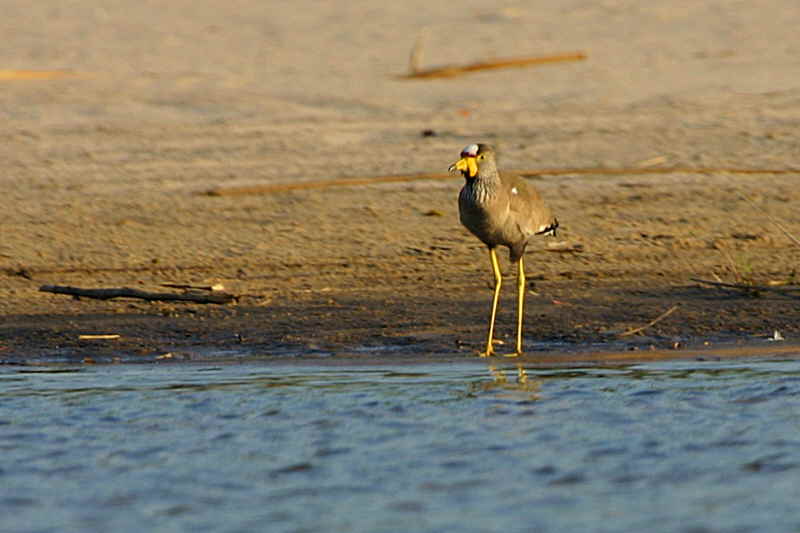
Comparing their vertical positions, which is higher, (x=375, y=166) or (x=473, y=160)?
(x=375, y=166)

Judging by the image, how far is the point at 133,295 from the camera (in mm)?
7965

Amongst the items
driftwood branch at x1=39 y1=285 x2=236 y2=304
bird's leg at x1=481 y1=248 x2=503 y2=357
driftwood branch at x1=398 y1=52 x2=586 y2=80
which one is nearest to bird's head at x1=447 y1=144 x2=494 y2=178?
bird's leg at x1=481 y1=248 x2=503 y2=357

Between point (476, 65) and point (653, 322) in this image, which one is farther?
point (476, 65)

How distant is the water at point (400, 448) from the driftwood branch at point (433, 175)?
118 inches

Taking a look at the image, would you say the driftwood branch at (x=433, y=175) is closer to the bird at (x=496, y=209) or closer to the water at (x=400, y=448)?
the bird at (x=496, y=209)

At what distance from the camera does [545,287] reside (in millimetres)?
8492

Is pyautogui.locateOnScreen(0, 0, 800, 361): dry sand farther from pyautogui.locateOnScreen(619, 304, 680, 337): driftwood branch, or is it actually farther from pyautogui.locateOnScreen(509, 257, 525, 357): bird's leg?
pyautogui.locateOnScreen(509, 257, 525, 357): bird's leg

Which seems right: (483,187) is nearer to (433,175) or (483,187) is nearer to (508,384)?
(508,384)

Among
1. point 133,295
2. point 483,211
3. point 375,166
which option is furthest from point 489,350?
point 375,166

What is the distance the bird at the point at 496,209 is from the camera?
7.62m

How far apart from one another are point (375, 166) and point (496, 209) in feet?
10.3

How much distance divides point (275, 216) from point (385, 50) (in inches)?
188

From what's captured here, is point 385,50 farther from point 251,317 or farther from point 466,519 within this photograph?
point 466,519

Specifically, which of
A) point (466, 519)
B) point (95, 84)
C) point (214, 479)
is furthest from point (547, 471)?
point (95, 84)
